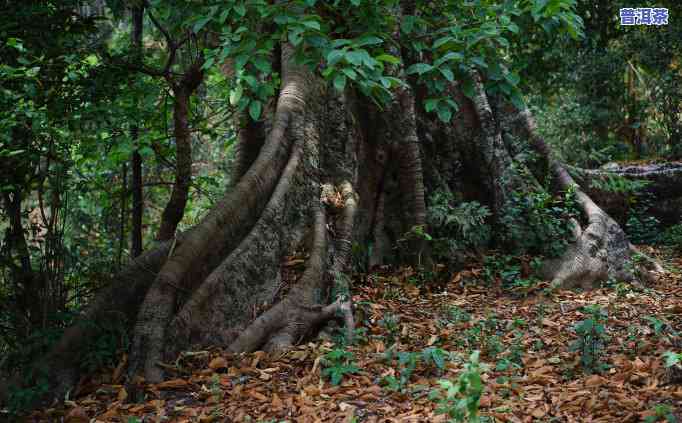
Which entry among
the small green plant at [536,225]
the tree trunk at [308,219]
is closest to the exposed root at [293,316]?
the tree trunk at [308,219]

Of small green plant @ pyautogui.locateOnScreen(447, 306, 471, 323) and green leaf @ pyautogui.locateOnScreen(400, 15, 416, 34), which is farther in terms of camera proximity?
small green plant @ pyautogui.locateOnScreen(447, 306, 471, 323)

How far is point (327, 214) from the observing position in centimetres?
581

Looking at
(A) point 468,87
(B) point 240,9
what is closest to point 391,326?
(A) point 468,87

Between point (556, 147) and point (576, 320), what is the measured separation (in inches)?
346

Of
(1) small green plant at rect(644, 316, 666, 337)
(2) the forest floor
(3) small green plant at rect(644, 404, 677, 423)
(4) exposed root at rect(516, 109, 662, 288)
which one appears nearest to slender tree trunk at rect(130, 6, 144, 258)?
(2) the forest floor

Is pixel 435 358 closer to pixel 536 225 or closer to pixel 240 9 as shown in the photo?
pixel 240 9

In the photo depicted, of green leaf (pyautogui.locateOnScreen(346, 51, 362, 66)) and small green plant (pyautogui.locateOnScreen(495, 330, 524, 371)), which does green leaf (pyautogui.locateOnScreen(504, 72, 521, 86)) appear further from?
small green plant (pyautogui.locateOnScreen(495, 330, 524, 371))

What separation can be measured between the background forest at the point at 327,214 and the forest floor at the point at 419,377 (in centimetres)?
2

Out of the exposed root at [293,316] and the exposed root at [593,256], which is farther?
the exposed root at [593,256]

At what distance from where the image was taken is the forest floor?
3.41 m

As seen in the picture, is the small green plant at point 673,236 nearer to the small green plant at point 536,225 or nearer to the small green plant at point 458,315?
the small green plant at point 536,225

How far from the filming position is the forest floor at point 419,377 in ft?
11.2

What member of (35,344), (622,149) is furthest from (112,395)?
(622,149)

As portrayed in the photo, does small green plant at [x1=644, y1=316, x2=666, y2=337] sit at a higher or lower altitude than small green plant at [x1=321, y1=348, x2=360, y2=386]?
higher
